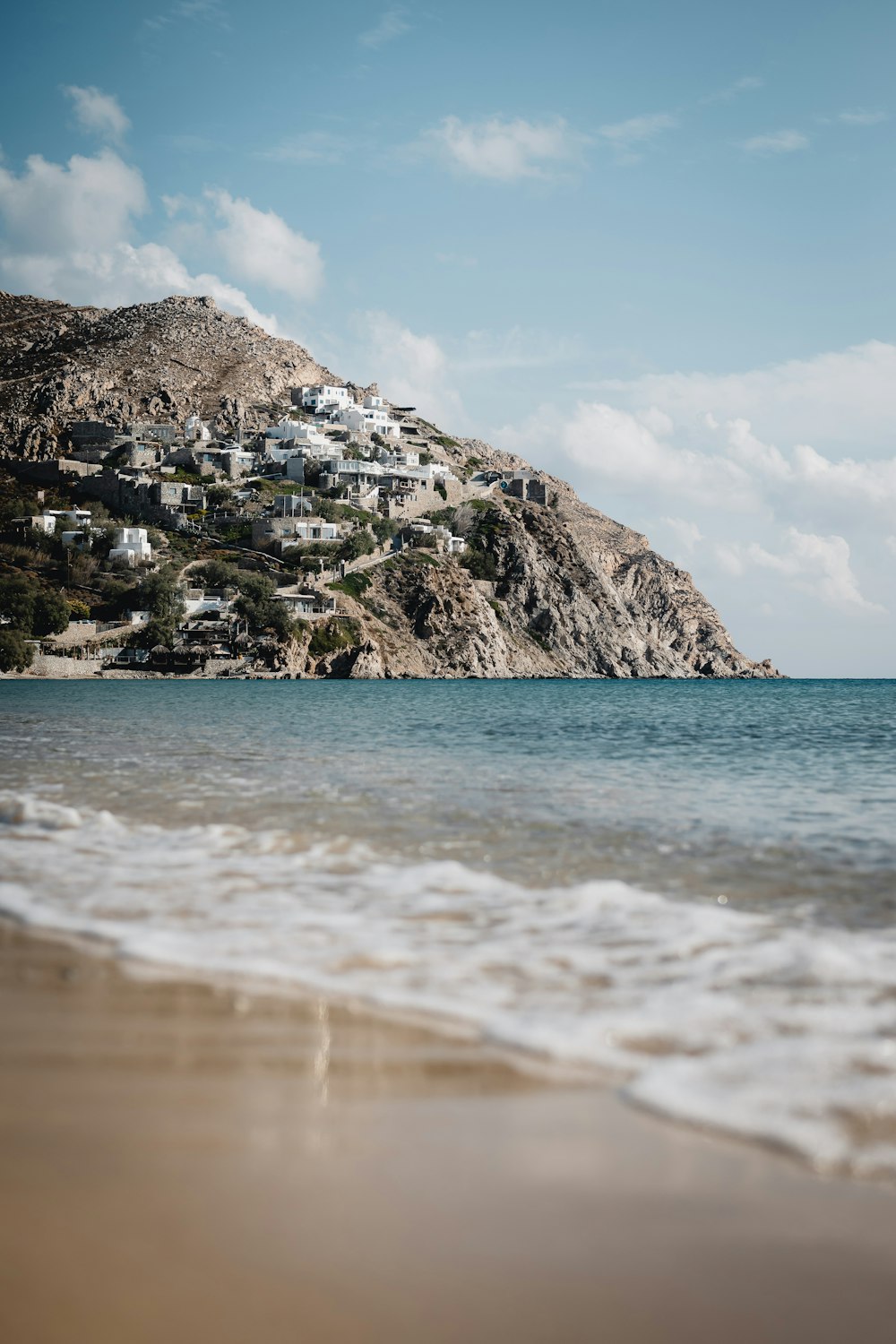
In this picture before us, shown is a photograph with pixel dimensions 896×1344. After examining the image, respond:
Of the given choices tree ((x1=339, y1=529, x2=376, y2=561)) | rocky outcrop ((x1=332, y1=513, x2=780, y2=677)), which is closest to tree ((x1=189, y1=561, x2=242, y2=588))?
rocky outcrop ((x1=332, y1=513, x2=780, y2=677))

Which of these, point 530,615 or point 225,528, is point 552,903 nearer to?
point 225,528

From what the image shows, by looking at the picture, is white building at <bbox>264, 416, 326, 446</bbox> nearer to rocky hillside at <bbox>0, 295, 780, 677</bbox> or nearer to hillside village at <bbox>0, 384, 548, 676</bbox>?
hillside village at <bbox>0, 384, 548, 676</bbox>

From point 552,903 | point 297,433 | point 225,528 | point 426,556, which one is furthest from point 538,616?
point 552,903

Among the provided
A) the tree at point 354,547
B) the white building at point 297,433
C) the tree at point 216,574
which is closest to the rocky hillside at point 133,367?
the white building at point 297,433

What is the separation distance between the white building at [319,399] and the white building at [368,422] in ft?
15.9

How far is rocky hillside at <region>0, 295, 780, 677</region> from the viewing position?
8562 cm

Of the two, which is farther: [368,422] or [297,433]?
[368,422]

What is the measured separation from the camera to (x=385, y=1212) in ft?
7.52

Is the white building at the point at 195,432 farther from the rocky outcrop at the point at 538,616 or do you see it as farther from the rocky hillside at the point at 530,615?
the rocky outcrop at the point at 538,616

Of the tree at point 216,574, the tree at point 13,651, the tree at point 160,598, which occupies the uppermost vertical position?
the tree at point 216,574

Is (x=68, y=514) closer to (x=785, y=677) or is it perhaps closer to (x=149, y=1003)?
(x=149, y=1003)

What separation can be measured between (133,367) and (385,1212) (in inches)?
5498

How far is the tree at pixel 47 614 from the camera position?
6606cm

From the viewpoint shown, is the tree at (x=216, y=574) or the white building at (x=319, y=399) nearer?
the tree at (x=216, y=574)
